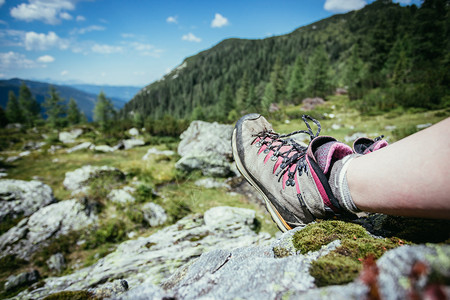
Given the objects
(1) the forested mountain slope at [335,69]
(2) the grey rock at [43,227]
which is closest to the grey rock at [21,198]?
(2) the grey rock at [43,227]

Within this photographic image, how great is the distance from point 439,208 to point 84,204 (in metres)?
6.79

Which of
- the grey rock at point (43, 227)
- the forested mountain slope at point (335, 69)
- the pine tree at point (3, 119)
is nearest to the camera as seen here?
the grey rock at point (43, 227)

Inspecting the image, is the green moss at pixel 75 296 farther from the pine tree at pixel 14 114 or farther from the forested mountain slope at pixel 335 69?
the pine tree at pixel 14 114

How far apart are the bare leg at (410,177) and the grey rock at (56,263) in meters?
5.82

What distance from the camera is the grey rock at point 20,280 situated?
3675 mm

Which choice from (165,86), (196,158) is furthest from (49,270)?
(165,86)

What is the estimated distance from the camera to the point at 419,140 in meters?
0.97

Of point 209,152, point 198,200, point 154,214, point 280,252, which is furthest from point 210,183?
point 280,252

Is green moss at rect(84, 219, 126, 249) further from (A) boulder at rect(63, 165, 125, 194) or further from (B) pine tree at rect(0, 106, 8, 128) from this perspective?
(B) pine tree at rect(0, 106, 8, 128)

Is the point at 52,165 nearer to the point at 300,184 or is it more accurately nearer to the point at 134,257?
the point at 134,257

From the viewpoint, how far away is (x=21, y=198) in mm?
5699

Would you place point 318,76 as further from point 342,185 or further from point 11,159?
point 11,159

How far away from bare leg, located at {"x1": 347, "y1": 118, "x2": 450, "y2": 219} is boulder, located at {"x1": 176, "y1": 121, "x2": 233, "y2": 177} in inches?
266

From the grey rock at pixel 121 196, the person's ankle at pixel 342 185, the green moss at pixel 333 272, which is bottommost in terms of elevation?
the grey rock at pixel 121 196
